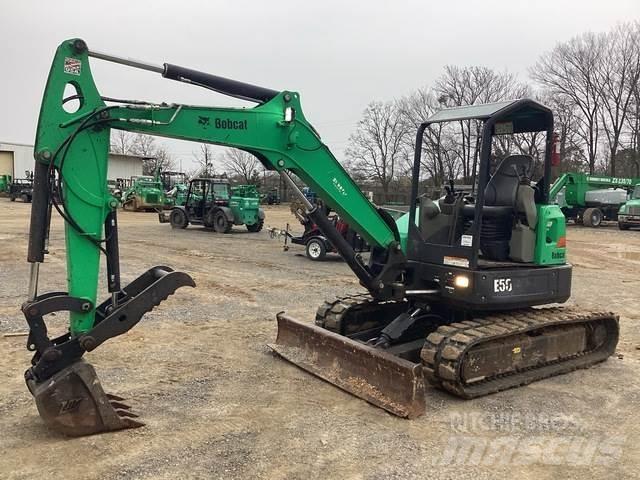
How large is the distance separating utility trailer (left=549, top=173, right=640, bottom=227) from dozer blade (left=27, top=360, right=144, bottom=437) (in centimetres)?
2840

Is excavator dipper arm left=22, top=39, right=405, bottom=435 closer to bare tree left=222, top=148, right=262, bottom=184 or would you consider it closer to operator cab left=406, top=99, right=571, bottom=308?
operator cab left=406, top=99, right=571, bottom=308

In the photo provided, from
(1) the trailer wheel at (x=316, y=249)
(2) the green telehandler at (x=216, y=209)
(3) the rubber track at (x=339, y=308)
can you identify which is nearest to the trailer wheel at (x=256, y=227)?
(2) the green telehandler at (x=216, y=209)

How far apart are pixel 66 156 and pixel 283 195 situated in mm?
48939

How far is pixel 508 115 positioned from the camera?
5746 mm

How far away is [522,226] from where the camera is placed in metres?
5.96

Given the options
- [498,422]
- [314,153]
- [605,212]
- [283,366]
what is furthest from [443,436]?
[605,212]

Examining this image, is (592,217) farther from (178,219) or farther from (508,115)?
(508,115)

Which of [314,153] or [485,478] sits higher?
[314,153]

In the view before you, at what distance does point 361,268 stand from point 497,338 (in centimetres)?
143

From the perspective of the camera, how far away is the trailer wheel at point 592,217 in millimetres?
29609

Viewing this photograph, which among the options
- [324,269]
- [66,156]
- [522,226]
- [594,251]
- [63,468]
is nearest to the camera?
[63,468]

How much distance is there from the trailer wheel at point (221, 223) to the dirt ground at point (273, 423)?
13.8 metres

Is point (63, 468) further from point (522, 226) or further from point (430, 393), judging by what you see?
point (522, 226)

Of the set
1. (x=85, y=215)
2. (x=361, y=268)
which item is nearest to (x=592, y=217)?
(x=361, y=268)
